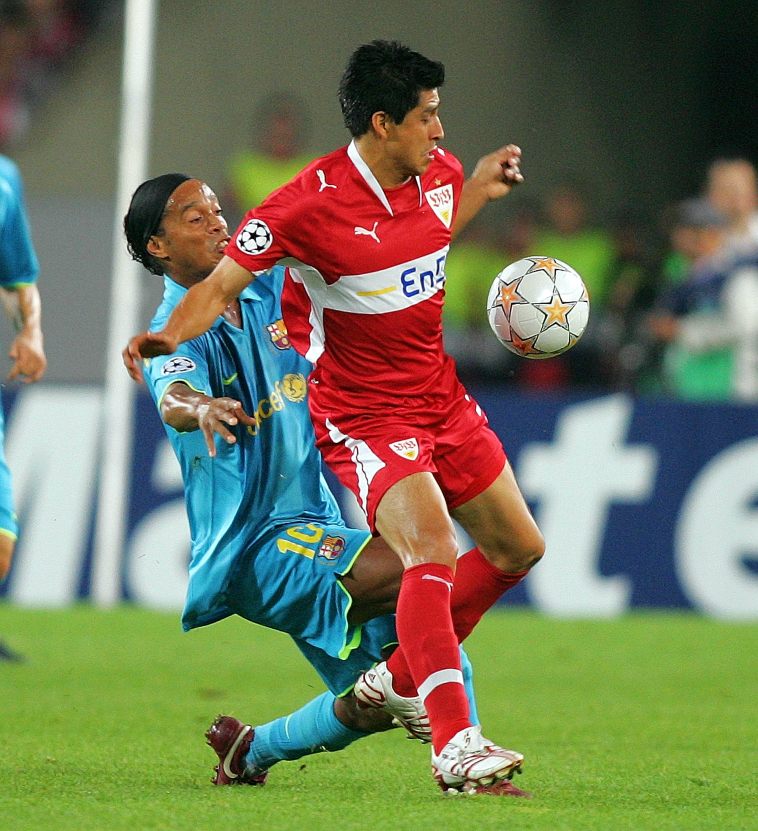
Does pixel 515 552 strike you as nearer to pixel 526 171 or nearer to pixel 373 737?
pixel 373 737

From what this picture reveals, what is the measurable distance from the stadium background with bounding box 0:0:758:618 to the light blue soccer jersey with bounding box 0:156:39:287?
13.9 ft

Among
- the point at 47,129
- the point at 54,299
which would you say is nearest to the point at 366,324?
the point at 54,299

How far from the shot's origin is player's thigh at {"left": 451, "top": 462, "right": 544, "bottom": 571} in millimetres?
4840

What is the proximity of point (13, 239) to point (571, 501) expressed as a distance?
15.8ft

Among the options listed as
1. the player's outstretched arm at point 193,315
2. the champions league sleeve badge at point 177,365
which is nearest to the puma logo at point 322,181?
the player's outstretched arm at point 193,315


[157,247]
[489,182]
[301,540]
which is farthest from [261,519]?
[489,182]

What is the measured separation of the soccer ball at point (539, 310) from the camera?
5.16 m

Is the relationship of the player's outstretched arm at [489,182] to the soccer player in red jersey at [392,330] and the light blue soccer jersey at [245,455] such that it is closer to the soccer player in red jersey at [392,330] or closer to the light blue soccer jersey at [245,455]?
the soccer player in red jersey at [392,330]

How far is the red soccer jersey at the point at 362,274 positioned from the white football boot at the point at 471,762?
108cm

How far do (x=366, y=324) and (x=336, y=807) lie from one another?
1378mm

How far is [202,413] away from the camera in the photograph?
4.37 meters

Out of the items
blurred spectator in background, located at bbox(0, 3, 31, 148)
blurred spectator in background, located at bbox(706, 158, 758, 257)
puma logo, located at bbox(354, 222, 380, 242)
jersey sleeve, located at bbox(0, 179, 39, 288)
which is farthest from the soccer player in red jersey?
blurred spectator in background, located at bbox(0, 3, 31, 148)

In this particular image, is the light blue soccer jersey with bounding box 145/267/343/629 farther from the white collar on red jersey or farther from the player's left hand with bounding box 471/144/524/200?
→ the player's left hand with bounding box 471/144/524/200

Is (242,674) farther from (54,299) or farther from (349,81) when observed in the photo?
(54,299)
